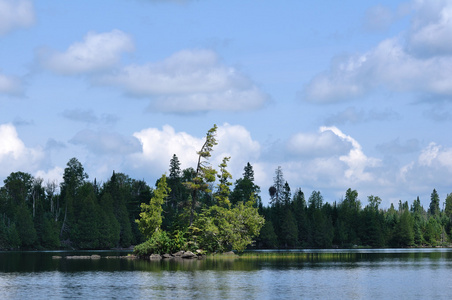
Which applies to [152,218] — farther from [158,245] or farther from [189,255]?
[189,255]

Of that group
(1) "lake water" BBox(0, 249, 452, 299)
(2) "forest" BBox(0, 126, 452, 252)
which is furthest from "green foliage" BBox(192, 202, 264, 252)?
(1) "lake water" BBox(0, 249, 452, 299)

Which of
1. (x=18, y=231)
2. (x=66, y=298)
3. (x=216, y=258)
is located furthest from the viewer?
(x=18, y=231)

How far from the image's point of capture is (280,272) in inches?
2793

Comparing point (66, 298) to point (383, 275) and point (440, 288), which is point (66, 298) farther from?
point (383, 275)

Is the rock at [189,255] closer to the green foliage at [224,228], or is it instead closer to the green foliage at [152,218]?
the green foliage at [224,228]

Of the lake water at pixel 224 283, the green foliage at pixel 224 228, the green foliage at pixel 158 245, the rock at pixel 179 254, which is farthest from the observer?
the green foliage at pixel 224 228

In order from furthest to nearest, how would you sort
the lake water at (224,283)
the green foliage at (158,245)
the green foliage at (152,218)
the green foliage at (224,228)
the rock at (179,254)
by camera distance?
1. the green foliage at (152,218)
2. the green foliage at (224,228)
3. the rock at (179,254)
4. the green foliage at (158,245)
5. the lake water at (224,283)

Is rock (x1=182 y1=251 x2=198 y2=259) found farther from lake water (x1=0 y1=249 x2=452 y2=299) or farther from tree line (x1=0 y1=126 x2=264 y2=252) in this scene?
lake water (x1=0 y1=249 x2=452 y2=299)

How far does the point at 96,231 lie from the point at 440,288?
397 feet

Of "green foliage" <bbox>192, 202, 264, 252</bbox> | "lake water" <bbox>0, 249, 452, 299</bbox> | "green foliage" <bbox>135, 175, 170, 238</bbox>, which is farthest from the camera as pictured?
"green foliage" <bbox>135, 175, 170, 238</bbox>

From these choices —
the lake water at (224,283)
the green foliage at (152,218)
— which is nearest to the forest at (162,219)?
the green foliage at (152,218)

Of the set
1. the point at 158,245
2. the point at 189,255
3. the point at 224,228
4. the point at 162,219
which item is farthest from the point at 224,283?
the point at 162,219

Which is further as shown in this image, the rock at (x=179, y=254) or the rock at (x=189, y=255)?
the rock at (x=179, y=254)

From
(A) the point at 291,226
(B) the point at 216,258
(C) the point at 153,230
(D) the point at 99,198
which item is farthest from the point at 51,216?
(B) the point at 216,258
